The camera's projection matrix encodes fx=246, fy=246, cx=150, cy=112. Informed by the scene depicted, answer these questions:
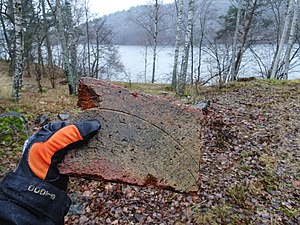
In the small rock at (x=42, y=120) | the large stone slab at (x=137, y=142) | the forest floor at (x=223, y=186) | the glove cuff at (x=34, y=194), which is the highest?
the large stone slab at (x=137, y=142)

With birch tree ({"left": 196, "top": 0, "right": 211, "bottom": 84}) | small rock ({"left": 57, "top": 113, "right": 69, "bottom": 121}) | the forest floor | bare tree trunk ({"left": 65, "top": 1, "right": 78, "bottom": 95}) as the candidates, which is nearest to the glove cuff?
the forest floor

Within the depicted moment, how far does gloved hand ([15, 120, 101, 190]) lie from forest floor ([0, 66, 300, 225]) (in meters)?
1.91

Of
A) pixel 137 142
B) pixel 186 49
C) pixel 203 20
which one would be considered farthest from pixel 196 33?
pixel 137 142

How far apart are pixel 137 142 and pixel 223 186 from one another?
9.36ft

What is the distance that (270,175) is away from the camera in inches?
167

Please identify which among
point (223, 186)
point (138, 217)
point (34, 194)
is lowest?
point (138, 217)

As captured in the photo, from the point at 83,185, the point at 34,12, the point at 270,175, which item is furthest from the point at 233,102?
the point at 34,12

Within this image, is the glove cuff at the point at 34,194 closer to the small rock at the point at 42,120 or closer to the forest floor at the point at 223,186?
the forest floor at the point at 223,186

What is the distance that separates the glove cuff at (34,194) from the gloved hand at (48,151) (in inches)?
1.6

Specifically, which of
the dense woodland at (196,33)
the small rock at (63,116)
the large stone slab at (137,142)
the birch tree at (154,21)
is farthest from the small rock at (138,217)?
the birch tree at (154,21)

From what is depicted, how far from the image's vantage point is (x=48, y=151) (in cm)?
138

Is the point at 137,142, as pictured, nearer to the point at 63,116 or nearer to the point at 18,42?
the point at 63,116

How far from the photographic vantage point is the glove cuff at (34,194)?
132cm

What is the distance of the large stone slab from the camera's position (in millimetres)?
1547
